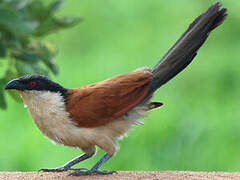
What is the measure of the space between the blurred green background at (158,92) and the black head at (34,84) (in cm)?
71

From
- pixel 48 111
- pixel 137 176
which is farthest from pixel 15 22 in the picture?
pixel 137 176

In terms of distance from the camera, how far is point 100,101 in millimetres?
4465

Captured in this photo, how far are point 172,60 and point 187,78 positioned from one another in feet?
17.9

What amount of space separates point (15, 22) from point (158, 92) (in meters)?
4.78

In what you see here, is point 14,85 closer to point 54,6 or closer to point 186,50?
point 54,6

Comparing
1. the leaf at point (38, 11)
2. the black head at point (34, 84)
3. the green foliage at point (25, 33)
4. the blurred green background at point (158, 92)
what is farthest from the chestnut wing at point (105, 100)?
the leaf at point (38, 11)

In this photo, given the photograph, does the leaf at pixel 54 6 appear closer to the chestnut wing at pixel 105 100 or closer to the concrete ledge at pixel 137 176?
the chestnut wing at pixel 105 100

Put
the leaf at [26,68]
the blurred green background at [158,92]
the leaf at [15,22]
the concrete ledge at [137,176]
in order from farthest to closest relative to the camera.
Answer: the blurred green background at [158,92], the leaf at [26,68], the leaf at [15,22], the concrete ledge at [137,176]

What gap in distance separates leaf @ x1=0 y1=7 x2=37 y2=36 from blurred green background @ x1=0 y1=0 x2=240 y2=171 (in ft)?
3.86

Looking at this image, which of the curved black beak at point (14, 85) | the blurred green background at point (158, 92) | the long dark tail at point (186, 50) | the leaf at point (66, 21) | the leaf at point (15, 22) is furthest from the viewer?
the blurred green background at point (158, 92)

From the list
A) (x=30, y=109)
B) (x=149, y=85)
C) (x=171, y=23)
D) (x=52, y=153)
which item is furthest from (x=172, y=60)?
(x=171, y=23)

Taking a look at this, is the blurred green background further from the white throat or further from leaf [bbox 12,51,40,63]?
leaf [bbox 12,51,40,63]

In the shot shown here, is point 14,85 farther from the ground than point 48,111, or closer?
farther from the ground

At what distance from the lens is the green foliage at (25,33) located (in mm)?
4855
